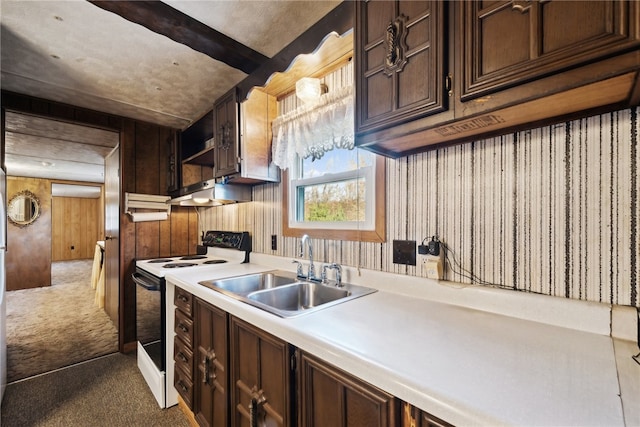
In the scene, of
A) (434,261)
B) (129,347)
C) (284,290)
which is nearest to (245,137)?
(284,290)

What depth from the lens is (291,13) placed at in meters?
1.44

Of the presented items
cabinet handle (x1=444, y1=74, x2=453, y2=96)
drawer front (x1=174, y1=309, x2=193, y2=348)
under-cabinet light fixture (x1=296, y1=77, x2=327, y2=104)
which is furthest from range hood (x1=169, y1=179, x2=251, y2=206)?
cabinet handle (x1=444, y1=74, x2=453, y2=96)

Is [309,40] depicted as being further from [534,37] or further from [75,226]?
[75,226]

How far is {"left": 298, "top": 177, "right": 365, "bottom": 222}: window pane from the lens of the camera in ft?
5.31

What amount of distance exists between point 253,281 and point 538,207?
151 cm

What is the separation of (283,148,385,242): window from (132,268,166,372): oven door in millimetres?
982

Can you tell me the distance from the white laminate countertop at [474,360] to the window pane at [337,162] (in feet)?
2.76

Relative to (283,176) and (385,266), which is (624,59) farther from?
(283,176)

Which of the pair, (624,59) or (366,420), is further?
(366,420)

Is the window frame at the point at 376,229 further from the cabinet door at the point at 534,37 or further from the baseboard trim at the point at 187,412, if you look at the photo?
the baseboard trim at the point at 187,412

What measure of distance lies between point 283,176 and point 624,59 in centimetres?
173

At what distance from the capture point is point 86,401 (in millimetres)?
1910

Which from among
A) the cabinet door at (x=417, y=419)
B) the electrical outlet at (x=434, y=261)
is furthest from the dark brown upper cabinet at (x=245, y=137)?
the cabinet door at (x=417, y=419)

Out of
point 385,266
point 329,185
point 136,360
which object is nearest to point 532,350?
point 385,266
